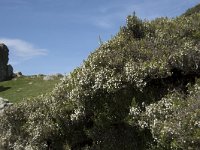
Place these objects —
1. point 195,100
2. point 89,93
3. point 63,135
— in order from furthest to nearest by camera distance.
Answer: point 63,135
point 89,93
point 195,100

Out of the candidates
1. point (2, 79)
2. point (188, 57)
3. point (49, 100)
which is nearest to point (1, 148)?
A: point (49, 100)

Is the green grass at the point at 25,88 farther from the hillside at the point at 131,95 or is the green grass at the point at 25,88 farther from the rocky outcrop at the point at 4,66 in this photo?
the hillside at the point at 131,95

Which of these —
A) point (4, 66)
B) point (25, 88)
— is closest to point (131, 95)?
point (25, 88)

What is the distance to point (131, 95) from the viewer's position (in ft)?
57.3

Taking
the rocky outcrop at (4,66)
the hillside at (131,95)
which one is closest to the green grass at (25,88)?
the rocky outcrop at (4,66)

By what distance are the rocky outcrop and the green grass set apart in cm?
1127

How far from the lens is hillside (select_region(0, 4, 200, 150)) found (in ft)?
50.5

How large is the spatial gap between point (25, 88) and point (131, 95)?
38.8 metres

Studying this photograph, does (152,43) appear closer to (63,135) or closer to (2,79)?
(63,135)

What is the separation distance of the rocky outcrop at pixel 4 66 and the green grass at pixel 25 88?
11271 millimetres

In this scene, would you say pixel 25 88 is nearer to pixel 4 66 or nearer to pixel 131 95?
pixel 4 66

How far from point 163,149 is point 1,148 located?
1062 centimetres

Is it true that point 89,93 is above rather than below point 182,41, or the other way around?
below

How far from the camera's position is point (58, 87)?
67.3 feet
